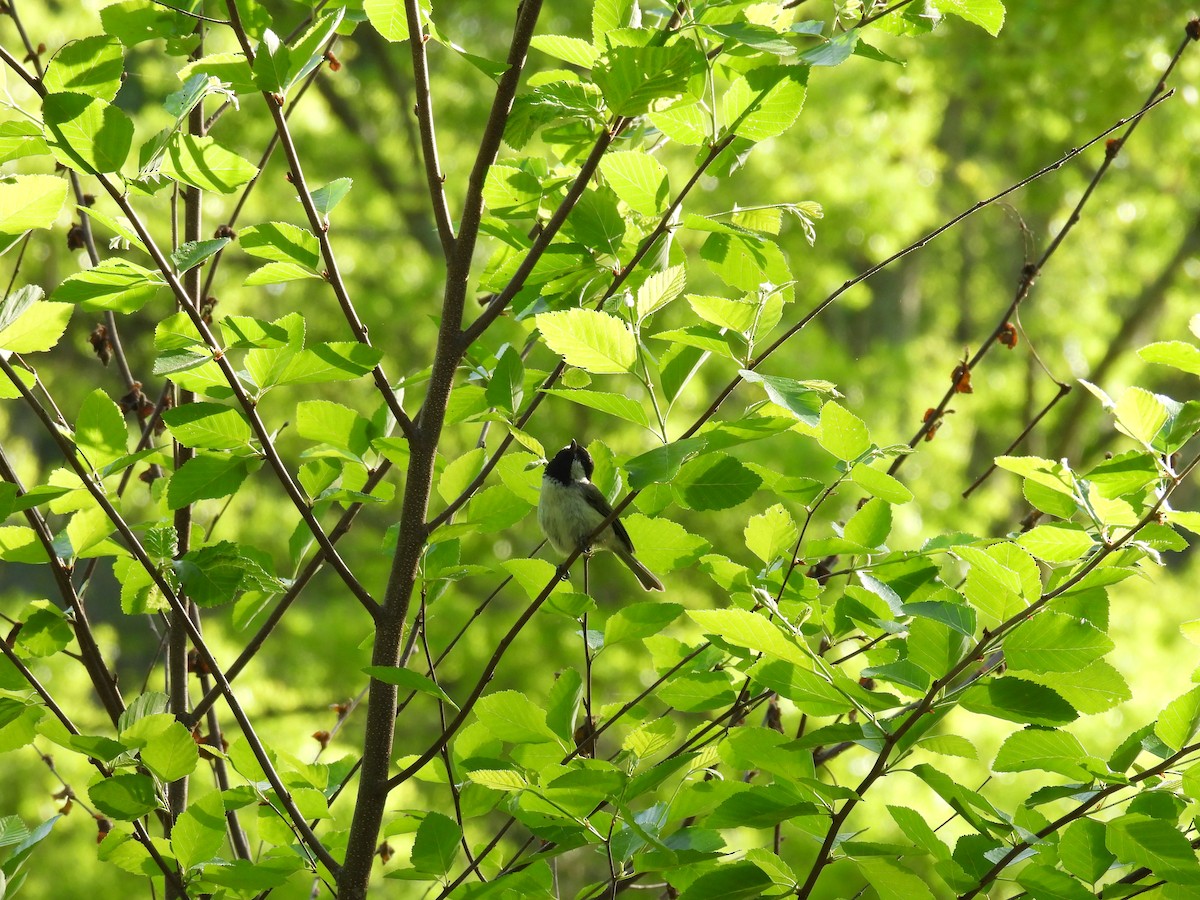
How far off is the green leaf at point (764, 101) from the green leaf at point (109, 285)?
72cm

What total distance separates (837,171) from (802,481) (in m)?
9.90

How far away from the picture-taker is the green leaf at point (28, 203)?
4.35 feet

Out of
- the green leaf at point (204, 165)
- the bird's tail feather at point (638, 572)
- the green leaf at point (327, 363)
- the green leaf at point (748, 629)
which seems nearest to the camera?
the green leaf at point (748, 629)

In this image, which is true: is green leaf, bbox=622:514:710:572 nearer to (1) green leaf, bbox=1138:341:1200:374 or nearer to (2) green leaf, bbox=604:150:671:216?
(2) green leaf, bbox=604:150:671:216

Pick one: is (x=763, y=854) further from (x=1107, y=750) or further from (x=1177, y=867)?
(x=1107, y=750)

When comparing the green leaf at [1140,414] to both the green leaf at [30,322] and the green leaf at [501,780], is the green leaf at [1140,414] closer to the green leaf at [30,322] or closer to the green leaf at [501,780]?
the green leaf at [501,780]

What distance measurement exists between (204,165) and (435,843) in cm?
88

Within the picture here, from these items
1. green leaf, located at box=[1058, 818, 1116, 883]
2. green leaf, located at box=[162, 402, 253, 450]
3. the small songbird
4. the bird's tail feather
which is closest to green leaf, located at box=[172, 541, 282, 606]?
green leaf, located at box=[162, 402, 253, 450]

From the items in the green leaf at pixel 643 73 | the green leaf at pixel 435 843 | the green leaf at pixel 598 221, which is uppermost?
the green leaf at pixel 643 73

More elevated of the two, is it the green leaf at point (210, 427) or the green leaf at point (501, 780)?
the green leaf at point (210, 427)

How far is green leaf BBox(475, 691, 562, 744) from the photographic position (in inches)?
56.7

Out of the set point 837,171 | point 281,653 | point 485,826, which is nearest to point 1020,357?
point 837,171

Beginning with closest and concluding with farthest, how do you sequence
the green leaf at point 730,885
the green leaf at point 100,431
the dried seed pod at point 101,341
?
the green leaf at point 730,885 < the green leaf at point 100,431 < the dried seed pod at point 101,341

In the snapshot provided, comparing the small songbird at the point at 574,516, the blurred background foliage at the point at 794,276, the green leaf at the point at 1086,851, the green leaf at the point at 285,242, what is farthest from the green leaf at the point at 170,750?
the blurred background foliage at the point at 794,276
